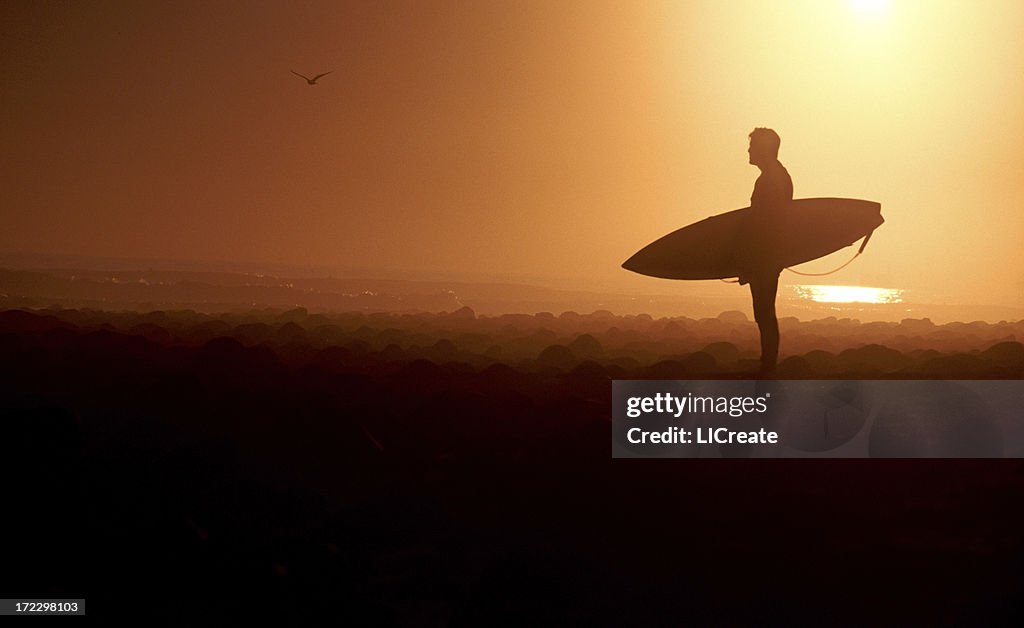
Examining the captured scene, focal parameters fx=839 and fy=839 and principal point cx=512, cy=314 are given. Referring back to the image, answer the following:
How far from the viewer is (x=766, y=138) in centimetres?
845

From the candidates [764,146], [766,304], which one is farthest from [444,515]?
[764,146]

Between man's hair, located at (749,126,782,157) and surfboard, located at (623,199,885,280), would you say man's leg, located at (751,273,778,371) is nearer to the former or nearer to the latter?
surfboard, located at (623,199,885,280)

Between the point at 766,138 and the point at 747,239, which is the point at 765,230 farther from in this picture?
the point at 766,138

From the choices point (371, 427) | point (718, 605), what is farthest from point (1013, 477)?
point (371, 427)

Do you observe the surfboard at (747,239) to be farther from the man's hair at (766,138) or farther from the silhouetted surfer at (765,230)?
the man's hair at (766,138)

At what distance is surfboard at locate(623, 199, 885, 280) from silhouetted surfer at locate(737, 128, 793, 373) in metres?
0.04

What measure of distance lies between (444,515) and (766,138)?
4.93m

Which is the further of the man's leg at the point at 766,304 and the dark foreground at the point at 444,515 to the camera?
the man's leg at the point at 766,304

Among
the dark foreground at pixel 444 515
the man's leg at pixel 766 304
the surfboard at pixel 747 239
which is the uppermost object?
the surfboard at pixel 747 239

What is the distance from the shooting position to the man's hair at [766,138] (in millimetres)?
8438

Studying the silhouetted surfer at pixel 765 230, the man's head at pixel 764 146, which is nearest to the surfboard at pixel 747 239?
the silhouetted surfer at pixel 765 230

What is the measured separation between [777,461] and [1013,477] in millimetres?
1941

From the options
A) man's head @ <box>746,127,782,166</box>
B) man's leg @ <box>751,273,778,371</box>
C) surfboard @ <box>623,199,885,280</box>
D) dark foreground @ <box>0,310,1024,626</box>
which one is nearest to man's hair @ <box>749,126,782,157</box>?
man's head @ <box>746,127,782,166</box>

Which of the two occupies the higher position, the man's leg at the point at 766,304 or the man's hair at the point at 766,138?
the man's hair at the point at 766,138
